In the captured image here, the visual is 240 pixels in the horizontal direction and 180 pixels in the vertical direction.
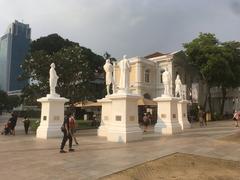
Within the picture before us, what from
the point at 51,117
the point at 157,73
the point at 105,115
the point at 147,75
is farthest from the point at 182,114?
the point at 157,73

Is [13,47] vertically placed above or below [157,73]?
above

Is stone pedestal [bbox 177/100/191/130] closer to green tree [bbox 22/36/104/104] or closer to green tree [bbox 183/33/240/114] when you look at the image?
green tree [bbox 22/36/104/104]

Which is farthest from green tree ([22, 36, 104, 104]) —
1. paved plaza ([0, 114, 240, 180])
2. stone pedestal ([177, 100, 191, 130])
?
paved plaza ([0, 114, 240, 180])

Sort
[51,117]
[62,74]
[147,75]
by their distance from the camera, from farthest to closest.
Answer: [147,75]
[62,74]
[51,117]

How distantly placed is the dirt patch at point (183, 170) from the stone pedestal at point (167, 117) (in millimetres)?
9968

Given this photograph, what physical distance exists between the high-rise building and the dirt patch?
281ft

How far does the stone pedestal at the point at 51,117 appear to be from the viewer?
17.3m

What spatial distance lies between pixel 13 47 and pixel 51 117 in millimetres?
84592

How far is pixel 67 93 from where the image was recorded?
27844 millimetres

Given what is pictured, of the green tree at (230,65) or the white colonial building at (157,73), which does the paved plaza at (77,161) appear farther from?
the white colonial building at (157,73)

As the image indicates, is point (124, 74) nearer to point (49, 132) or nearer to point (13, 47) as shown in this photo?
point (49, 132)

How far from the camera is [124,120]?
1498 centimetres

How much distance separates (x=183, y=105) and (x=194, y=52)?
1941 cm

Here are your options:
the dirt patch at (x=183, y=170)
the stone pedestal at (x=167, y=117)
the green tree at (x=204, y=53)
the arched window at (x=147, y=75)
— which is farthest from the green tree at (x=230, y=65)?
the dirt patch at (x=183, y=170)
